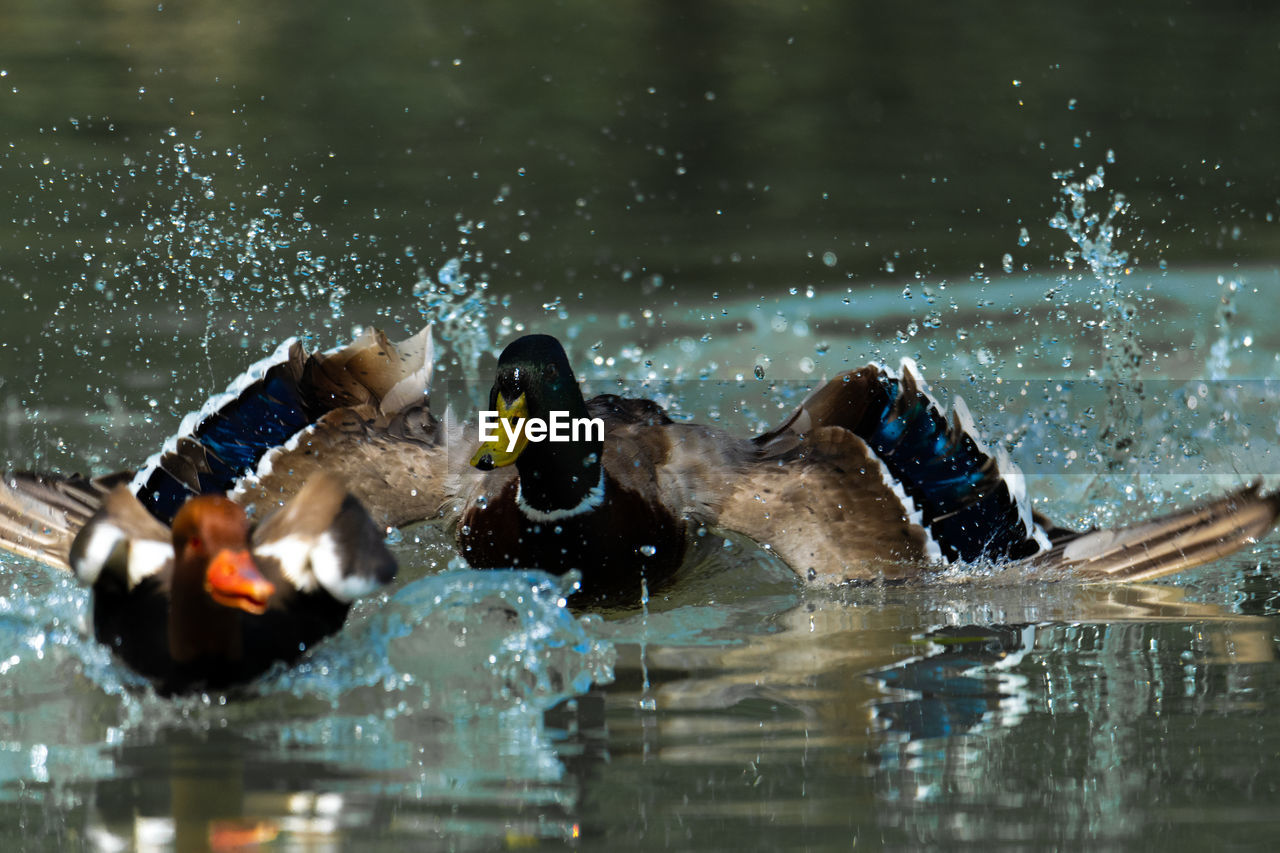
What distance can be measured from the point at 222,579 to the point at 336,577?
0.39 m

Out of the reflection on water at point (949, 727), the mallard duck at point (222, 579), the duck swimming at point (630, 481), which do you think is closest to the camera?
the reflection on water at point (949, 727)

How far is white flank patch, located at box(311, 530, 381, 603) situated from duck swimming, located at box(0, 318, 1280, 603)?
78 centimetres

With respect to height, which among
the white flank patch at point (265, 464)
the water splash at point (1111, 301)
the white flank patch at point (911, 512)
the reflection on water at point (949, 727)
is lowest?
the reflection on water at point (949, 727)

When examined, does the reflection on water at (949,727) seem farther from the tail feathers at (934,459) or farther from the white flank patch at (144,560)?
the white flank patch at (144,560)

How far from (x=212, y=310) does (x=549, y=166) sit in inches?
126

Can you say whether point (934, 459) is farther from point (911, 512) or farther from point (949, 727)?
point (949, 727)

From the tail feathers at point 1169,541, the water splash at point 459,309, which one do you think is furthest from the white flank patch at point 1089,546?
the water splash at point 459,309

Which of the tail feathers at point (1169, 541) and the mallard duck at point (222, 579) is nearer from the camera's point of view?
the mallard duck at point (222, 579)

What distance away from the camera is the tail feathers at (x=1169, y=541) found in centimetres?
507

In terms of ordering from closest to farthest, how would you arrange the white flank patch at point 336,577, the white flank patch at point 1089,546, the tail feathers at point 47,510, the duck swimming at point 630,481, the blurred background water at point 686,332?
the blurred background water at point 686,332 < the white flank patch at point 336,577 < the duck swimming at point 630,481 < the tail feathers at point 47,510 < the white flank patch at point 1089,546

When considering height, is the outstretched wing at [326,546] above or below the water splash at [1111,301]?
below

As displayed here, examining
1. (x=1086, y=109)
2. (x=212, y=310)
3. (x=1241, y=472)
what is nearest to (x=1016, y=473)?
(x=1241, y=472)

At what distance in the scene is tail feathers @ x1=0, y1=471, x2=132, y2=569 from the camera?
530cm

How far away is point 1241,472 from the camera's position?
7.10 meters
